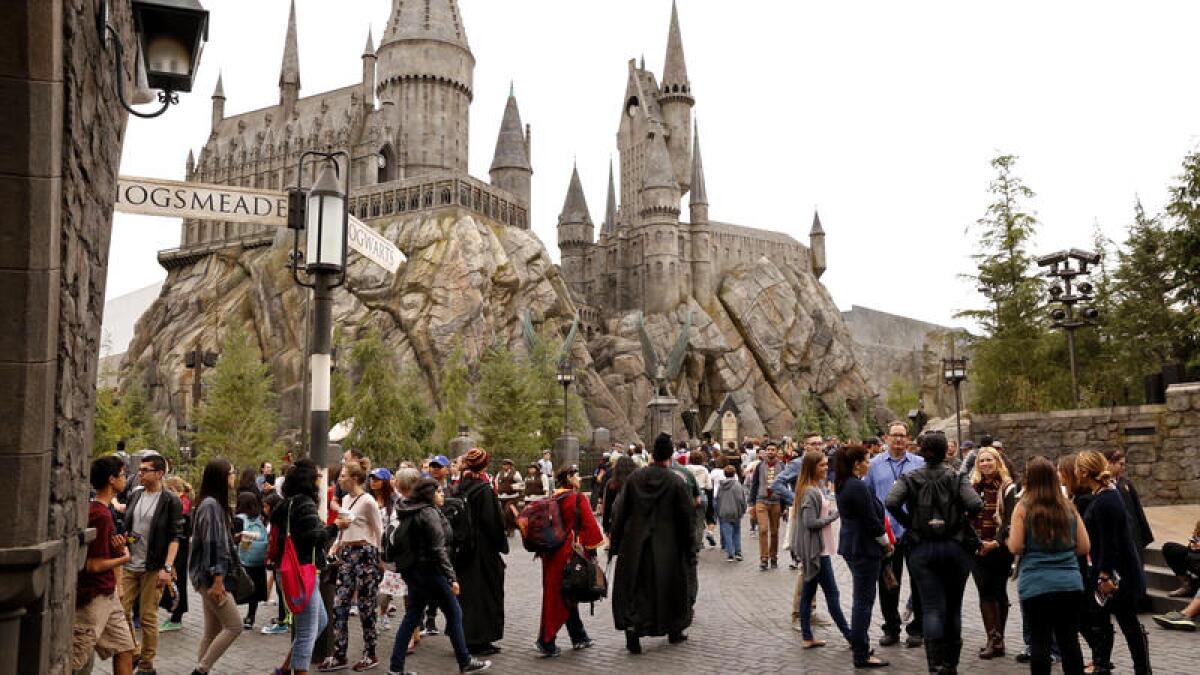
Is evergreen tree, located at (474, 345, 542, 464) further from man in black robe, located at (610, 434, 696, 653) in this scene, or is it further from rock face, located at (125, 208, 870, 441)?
man in black robe, located at (610, 434, 696, 653)

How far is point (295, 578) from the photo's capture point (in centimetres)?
669

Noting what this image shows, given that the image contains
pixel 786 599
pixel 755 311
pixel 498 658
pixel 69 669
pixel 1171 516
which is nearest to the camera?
pixel 69 669

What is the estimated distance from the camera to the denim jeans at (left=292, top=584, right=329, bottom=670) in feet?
22.0

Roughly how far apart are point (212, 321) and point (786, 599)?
200 feet

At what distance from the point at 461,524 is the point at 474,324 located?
49.1 metres

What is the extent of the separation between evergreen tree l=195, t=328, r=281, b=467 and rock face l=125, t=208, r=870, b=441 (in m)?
11.0

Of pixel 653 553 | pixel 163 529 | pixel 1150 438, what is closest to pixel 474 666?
pixel 653 553

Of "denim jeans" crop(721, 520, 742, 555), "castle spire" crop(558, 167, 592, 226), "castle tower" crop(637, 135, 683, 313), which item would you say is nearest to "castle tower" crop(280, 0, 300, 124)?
"castle spire" crop(558, 167, 592, 226)

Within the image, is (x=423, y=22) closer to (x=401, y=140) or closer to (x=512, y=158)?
(x=401, y=140)

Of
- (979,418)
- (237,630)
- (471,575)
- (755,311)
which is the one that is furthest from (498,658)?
(755,311)

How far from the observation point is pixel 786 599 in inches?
436

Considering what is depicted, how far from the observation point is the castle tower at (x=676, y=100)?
89125 mm

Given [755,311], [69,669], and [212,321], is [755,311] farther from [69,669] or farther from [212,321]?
[69,669]

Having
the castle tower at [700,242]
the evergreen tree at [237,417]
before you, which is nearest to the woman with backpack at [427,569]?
the evergreen tree at [237,417]
